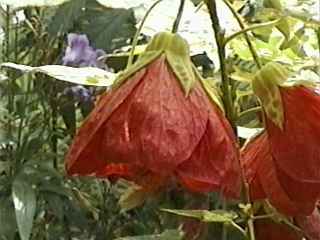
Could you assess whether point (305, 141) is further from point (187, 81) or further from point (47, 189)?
point (47, 189)

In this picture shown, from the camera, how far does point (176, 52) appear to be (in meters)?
0.65

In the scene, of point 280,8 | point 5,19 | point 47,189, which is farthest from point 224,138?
point 5,19

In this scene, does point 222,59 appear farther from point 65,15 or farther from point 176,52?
point 65,15

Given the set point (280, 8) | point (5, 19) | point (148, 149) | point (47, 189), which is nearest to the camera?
point (148, 149)

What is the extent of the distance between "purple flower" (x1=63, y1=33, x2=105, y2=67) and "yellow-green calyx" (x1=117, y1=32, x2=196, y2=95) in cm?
56

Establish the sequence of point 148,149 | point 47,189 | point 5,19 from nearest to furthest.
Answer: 1. point 148,149
2. point 47,189
3. point 5,19

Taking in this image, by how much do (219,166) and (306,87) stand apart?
3.3 inches

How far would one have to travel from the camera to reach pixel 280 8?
696 millimetres

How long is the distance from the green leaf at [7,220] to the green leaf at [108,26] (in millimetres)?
212

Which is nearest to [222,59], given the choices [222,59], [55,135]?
[222,59]

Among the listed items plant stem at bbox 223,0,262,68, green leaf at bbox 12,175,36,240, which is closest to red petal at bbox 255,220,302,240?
plant stem at bbox 223,0,262,68

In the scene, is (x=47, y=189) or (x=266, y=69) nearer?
(x=266, y=69)

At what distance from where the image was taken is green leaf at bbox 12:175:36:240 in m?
1.12

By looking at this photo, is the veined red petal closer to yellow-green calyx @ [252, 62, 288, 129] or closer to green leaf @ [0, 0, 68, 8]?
yellow-green calyx @ [252, 62, 288, 129]
